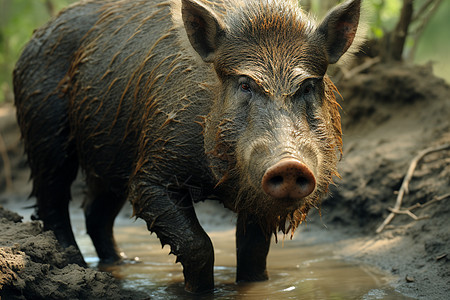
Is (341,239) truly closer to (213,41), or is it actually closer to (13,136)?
(213,41)

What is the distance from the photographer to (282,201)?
143 inches

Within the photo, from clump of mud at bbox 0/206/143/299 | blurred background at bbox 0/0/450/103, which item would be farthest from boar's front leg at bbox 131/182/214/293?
blurred background at bbox 0/0/450/103

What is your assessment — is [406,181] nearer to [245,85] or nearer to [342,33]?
[342,33]

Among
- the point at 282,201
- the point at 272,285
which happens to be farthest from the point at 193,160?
the point at 272,285

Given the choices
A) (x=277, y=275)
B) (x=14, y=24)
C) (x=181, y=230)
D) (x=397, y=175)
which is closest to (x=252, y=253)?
(x=277, y=275)

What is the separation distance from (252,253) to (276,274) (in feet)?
1.45

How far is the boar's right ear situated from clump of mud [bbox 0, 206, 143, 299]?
166 centimetres

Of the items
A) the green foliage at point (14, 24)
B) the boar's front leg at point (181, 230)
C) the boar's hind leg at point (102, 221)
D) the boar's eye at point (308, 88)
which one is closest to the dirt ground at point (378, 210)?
the boar's front leg at point (181, 230)

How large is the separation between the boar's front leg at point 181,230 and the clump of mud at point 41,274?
1.50 feet

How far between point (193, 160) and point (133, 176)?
0.63 metres

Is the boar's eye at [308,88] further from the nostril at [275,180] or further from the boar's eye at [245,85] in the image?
the nostril at [275,180]

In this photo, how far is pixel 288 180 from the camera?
3.29 metres

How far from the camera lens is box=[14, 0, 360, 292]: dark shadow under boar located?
150 inches

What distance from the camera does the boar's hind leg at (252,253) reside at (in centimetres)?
500
